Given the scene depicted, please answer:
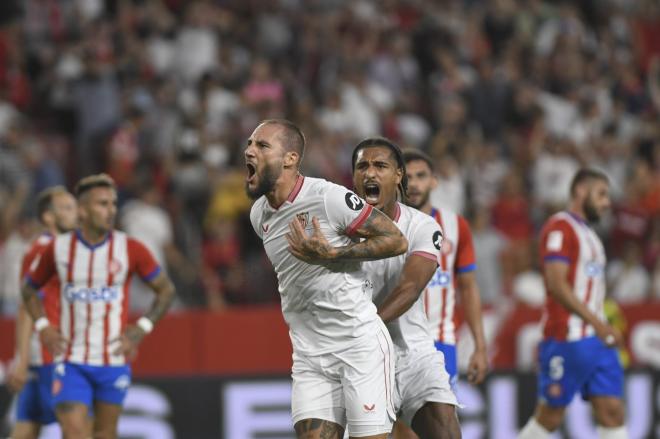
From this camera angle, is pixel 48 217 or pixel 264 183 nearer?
pixel 264 183

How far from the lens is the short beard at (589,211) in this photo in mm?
8375

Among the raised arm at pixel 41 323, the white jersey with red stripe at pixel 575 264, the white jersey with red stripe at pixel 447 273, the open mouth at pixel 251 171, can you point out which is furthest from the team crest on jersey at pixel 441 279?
the raised arm at pixel 41 323

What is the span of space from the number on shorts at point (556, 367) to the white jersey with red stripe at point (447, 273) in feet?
3.92

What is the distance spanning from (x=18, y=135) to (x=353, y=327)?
25.0 feet

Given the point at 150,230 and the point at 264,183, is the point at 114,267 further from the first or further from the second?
the point at 150,230

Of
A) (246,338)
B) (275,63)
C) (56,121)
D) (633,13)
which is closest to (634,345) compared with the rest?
(246,338)

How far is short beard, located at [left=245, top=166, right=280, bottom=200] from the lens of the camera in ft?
18.5

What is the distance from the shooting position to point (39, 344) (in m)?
8.54

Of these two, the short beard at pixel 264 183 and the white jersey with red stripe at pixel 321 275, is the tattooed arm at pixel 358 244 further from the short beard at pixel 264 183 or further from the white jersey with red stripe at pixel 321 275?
the short beard at pixel 264 183

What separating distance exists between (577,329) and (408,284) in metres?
2.60

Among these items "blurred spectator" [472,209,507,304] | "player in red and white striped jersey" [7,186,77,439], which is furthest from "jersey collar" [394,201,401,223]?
"blurred spectator" [472,209,507,304]

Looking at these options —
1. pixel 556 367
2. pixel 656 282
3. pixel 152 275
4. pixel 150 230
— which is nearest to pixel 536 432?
pixel 556 367

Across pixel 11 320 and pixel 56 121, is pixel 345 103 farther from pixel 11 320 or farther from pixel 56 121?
pixel 11 320

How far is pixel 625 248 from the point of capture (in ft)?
44.7
